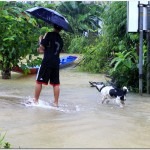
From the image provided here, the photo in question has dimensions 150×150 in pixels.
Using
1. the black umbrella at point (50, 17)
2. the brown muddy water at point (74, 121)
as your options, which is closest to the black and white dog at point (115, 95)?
the brown muddy water at point (74, 121)

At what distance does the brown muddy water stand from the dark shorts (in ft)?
1.59

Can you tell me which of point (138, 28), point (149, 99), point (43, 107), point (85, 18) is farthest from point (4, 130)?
point (85, 18)

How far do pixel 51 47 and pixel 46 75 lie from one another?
0.53 m

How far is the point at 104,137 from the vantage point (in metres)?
5.44

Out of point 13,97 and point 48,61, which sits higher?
point 48,61

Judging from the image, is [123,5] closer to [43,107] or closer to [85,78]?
[85,78]

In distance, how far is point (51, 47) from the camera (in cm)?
769

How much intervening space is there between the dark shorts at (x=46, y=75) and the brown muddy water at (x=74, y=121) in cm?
49

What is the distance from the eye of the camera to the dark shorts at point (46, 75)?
7.75 metres

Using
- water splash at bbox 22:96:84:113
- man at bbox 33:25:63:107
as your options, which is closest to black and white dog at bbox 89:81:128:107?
water splash at bbox 22:96:84:113

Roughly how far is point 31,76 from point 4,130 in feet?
25.2

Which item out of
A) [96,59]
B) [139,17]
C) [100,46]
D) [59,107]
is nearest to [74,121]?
[59,107]

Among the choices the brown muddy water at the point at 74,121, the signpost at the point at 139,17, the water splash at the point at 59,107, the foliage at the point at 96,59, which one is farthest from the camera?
the foliage at the point at 96,59

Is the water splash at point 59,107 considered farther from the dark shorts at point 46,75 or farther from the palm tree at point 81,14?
the palm tree at point 81,14
